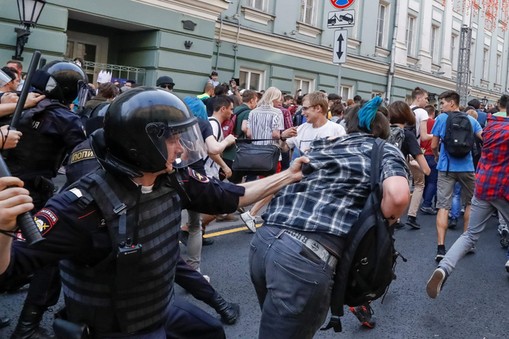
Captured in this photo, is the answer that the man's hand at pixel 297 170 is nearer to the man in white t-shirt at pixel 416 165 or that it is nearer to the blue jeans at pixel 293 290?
the blue jeans at pixel 293 290

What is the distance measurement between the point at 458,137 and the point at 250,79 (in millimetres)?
9470

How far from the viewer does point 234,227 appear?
720 cm

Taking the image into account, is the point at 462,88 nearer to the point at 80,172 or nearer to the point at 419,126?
the point at 419,126

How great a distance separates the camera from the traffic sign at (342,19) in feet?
28.7

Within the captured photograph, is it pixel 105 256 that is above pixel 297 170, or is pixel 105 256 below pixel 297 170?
below

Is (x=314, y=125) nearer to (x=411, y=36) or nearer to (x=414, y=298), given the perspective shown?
(x=414, y=298)

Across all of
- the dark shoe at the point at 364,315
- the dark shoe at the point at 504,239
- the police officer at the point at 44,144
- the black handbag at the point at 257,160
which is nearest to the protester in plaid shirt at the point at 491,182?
the dark shoe at the point at 364,315

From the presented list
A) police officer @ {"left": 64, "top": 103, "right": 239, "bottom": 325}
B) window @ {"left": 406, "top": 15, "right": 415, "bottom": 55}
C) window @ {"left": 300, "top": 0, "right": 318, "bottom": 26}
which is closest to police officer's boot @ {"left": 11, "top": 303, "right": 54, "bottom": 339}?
police officer @ {"left": 64, "top": 103, "right": 239, "bottom": 325}

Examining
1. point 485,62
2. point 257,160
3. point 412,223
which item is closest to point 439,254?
point 412,223

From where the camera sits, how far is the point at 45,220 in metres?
1.76

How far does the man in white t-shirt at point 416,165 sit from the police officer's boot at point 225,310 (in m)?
4.29

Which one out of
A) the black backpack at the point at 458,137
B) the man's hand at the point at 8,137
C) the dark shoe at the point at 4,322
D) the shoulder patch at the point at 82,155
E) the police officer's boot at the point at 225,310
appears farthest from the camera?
the black backpack at the point at 458,137

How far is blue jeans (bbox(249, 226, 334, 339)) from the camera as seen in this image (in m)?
2.43

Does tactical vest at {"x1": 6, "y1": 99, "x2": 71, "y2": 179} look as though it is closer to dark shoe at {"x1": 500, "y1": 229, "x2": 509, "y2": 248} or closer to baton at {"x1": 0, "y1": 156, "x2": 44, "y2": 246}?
baton at {"x1": 0, "y1": 156, "x2": 44, "y2": 246}
